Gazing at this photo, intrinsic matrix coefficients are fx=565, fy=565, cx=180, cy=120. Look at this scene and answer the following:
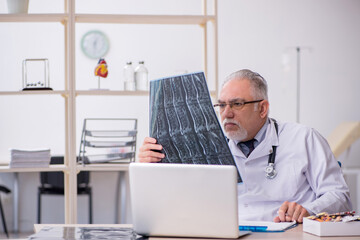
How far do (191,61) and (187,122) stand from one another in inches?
178

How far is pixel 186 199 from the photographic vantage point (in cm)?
137

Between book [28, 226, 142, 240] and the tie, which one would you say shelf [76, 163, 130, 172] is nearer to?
the tie

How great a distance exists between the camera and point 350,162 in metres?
6.34

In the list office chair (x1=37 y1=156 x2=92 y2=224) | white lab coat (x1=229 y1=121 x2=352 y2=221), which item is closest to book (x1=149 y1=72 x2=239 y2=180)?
white lab coat (x1=229 y1=121 x2=352 y2=221)

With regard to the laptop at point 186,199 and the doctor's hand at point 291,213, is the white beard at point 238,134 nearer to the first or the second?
the doctor's hand at point 291,213

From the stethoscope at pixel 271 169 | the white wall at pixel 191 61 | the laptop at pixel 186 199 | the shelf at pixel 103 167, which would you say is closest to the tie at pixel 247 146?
the stethoscope at pixel 271 169

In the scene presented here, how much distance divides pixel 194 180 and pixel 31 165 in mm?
2159

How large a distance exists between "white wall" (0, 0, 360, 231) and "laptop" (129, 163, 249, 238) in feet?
14.4

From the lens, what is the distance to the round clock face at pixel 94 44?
597cm

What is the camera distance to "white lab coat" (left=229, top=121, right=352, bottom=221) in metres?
2.03

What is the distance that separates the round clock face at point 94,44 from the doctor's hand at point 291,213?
14.8ft

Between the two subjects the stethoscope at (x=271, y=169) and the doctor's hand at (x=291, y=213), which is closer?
the doctor's hand at (x=291, y=213)

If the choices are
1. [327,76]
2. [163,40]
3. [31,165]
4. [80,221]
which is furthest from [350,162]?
[31,165]

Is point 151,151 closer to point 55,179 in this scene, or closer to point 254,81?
point 254,81
